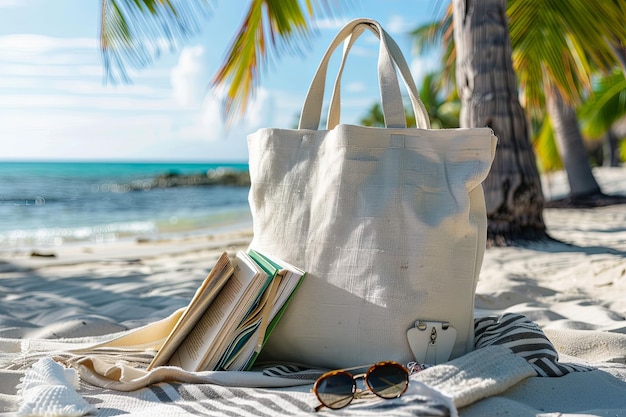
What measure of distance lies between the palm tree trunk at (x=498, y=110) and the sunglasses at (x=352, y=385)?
3.14 m

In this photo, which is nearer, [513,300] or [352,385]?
[352,385]

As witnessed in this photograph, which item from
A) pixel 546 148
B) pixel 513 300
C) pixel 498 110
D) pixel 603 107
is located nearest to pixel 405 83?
pixel 513 300

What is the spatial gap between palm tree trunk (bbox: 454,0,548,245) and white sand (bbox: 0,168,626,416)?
0.24 metres

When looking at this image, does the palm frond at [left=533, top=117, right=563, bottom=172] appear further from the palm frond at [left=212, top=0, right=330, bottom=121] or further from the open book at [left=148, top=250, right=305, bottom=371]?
the open book at [left=148, top=250, right=305, bottom=371]

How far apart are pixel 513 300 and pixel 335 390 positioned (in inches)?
67.3

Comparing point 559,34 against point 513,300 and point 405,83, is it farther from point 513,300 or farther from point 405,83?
point 405,83

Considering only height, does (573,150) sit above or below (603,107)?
below

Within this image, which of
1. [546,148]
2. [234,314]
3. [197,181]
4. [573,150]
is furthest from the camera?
[197,181]

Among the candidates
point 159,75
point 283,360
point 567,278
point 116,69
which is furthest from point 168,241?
point 159,75

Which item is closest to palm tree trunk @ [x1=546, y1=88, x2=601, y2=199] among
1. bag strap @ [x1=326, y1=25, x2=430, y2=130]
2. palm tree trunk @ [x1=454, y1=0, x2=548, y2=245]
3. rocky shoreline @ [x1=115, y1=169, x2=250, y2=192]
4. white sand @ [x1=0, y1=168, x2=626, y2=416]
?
white sand @ [x1=0, y1=168, x2=626, y2=416]

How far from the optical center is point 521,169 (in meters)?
4.19

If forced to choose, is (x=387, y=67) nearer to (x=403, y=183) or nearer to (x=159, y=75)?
(x=403, y=183)

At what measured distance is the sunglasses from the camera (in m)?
1.17

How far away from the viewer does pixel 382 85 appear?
1.55 metres
